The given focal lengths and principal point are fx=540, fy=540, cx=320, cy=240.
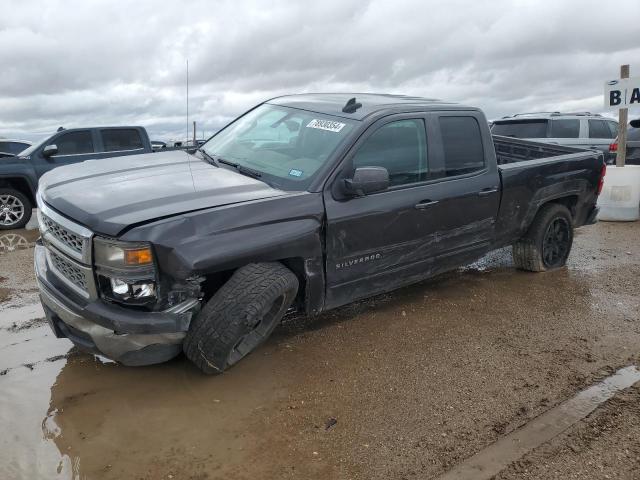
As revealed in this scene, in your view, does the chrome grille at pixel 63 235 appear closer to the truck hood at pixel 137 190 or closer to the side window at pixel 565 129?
the truck hood at pixel 137 190

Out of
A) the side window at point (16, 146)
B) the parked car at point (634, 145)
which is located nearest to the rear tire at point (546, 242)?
the parked car at point (634, 145)

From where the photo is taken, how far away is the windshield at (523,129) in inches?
435

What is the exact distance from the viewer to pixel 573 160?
18.5 feet

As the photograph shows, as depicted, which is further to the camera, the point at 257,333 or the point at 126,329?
the point at 257,333

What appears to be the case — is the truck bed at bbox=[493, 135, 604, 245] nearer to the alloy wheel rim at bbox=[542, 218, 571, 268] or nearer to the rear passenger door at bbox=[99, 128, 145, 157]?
the alloy wheel rim at bbox=[542, 218, 571, 268]

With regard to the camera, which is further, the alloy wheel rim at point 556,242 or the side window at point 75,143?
the side window at point 75,143

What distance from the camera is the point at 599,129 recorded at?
38.0 ft

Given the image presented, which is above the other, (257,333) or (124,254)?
(124,254)

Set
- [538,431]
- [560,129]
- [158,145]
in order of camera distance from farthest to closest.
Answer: [158,145] < [560,129] < [538,431]

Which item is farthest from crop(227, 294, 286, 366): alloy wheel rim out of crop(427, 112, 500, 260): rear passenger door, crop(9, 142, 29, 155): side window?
crop(9, 142, 29, 155): side window

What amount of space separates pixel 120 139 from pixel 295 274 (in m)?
7.63

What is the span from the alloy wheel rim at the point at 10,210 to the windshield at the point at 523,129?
9051mm

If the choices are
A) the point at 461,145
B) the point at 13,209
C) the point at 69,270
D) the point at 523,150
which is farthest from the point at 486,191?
the point at 13,209

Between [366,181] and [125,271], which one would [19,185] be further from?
[366,181]
